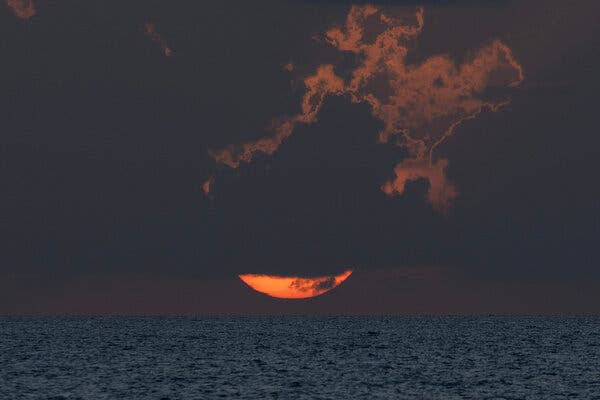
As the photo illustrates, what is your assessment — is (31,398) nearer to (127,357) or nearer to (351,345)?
(127,357)

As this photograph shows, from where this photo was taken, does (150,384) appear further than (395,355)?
No

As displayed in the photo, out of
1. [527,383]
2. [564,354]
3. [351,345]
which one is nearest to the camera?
[527,383]

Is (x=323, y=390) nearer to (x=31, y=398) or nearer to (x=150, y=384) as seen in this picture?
(x=150, y=384)

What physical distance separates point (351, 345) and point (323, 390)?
74832 millimetres

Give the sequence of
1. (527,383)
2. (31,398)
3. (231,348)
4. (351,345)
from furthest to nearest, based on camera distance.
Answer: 1. (351,345)
2. (231,348)
3. (527,383)
4. (31,398)

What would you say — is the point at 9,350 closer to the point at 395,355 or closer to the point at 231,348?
the point at 231,348

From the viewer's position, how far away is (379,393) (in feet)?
273

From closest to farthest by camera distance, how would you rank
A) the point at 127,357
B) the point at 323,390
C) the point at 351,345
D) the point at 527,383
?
the point at 323,390 → the point at 527,383 → the point at 127,357 → the point at 351,345

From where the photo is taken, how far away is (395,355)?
13062 cm

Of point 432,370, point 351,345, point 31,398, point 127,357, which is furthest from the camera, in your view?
point 351,345

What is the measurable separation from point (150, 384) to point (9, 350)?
5643 centimetres

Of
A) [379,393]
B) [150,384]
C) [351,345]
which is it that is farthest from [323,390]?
[351,345]

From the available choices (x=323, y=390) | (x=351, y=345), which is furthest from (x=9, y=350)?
(x=323, y=390)

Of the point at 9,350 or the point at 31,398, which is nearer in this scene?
the point at 31,398
